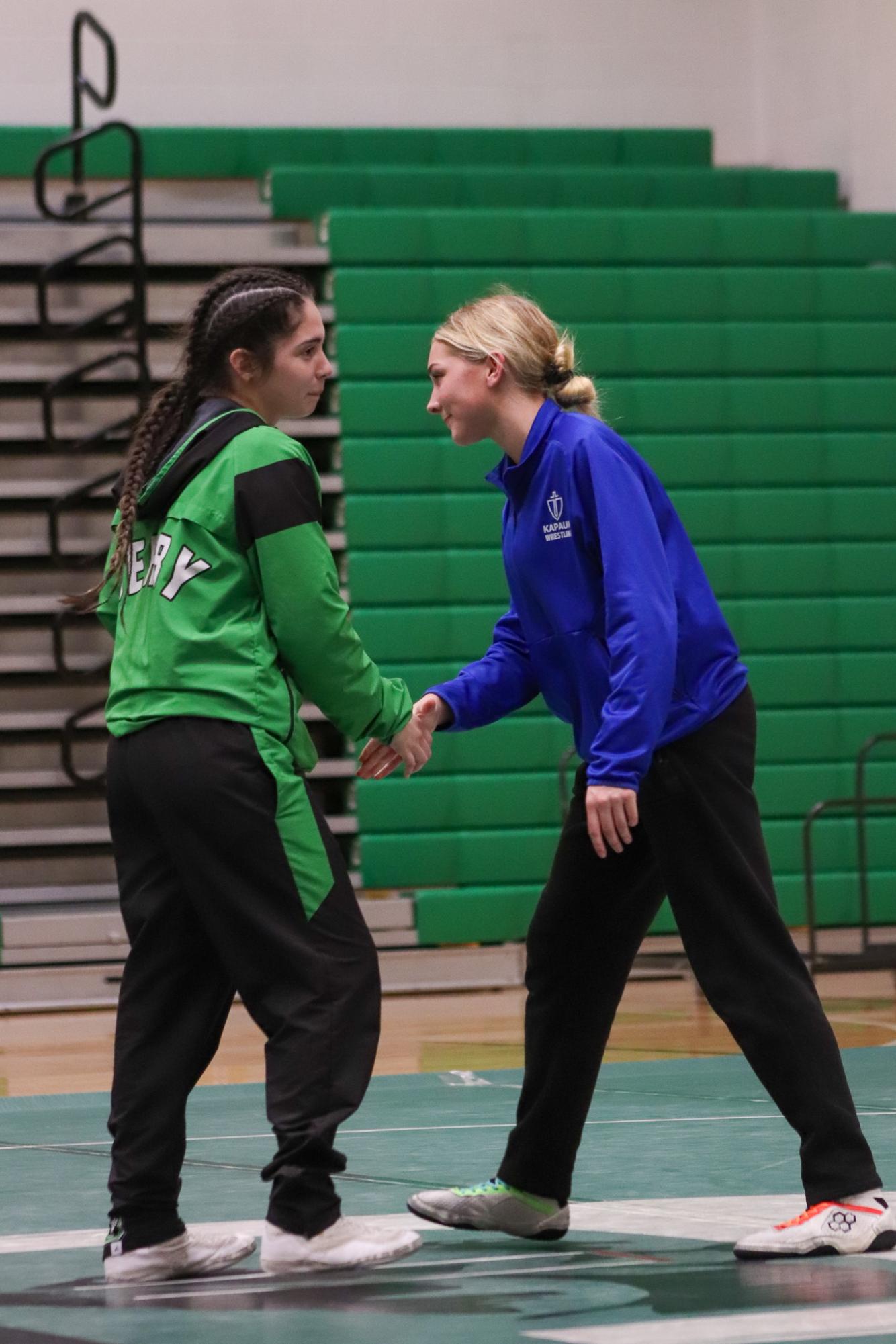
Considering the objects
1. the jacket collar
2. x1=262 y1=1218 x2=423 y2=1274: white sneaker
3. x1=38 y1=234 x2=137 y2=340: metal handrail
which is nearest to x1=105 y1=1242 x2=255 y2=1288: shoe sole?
x1=262 y1=1218 x2=423 y2=1274: white sneaker

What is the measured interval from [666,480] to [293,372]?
6.10 metres

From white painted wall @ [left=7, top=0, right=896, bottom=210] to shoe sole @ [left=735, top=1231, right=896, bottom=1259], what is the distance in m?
7.56

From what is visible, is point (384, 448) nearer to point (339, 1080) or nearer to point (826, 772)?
point (826, 772)

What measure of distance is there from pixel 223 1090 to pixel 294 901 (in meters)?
2.68

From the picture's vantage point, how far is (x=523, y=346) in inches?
126

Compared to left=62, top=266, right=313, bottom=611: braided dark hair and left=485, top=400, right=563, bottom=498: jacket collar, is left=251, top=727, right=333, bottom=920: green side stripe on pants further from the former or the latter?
left=485, top=400, right=563, bottom=498: jacket collar

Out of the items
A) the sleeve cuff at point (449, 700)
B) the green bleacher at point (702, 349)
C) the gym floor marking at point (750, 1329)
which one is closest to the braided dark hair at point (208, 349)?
the sleeve cuff at point (449, 700)

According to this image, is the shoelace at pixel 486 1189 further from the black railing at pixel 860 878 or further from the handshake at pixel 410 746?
the black railing at pixel 860 878

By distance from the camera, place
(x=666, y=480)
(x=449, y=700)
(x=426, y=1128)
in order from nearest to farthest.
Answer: (x=449, y=700)
(x=426, y=1128)
(x=666, y=480)

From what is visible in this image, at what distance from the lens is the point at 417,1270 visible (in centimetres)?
283

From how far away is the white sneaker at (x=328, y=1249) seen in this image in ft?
8.92

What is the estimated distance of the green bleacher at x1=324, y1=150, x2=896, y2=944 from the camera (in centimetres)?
848

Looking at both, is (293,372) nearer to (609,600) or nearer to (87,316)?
(609,600)

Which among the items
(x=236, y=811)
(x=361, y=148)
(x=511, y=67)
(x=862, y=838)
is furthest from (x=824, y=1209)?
(x=511, y=67)
